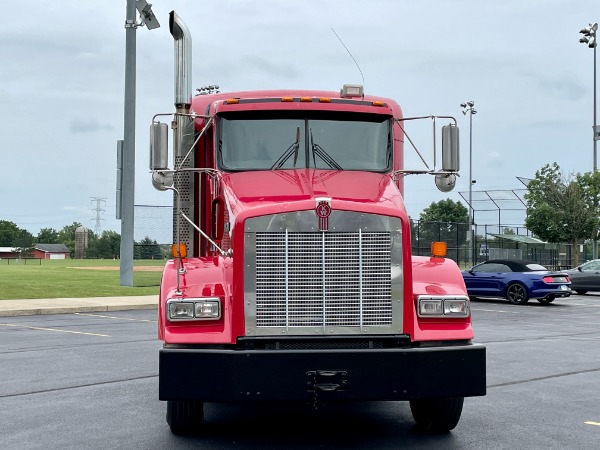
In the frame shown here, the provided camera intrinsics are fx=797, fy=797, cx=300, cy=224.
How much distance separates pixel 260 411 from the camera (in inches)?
300

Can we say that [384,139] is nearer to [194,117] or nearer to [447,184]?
[447,184]

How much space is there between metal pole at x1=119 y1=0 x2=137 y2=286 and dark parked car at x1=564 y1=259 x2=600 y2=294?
16.3m

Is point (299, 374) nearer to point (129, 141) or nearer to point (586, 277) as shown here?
point (129, 141)

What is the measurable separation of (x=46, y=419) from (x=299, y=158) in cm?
326

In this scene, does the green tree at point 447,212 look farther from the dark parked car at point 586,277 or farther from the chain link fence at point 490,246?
the dark parked car at point 586,277

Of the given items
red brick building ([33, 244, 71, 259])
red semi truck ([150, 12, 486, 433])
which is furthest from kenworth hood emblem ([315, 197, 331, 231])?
red brick building ([33, 244, 71, 259])

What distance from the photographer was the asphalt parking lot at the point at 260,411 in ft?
21.0

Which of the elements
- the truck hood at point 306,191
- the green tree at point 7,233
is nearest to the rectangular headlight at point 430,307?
the truck hood at point 306,191

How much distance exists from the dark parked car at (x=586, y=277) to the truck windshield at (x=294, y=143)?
24.6 metres

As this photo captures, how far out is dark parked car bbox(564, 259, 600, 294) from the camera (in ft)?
98.4

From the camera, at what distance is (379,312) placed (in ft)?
19.6

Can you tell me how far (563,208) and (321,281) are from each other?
41855 mm

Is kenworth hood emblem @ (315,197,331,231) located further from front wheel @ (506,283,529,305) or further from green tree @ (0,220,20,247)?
green tree @ (0,220,20,247)

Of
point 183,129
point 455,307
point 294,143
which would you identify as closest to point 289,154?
point 294,143
